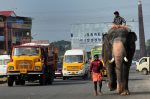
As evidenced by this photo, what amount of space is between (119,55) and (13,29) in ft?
326

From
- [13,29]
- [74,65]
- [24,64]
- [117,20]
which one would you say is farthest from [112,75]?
[13,29]

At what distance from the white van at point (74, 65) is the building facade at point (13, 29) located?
62613mm

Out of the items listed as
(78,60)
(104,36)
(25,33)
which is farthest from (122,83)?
(25,33)

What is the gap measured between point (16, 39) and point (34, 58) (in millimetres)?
84783

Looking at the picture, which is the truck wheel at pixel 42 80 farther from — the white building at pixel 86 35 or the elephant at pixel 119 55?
the white building at pixel 86 35

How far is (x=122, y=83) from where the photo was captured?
2120 cm

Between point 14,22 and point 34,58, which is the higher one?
point 14,22

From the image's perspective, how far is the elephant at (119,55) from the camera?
21.2 metres

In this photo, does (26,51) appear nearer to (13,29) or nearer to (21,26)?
(13,29)

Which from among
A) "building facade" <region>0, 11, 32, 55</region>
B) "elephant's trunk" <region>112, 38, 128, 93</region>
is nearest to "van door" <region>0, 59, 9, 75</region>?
"elephant's trunk" <region>112, 38, 128, 93</region>

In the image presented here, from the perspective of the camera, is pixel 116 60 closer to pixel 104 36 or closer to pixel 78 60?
pixel 104 36

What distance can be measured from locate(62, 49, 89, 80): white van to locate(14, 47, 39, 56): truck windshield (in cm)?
1264

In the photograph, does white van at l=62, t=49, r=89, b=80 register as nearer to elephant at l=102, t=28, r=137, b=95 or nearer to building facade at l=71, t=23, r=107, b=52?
elephant at l=102, t=28, r=137, b=95

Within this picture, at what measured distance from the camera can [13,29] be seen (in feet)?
391
